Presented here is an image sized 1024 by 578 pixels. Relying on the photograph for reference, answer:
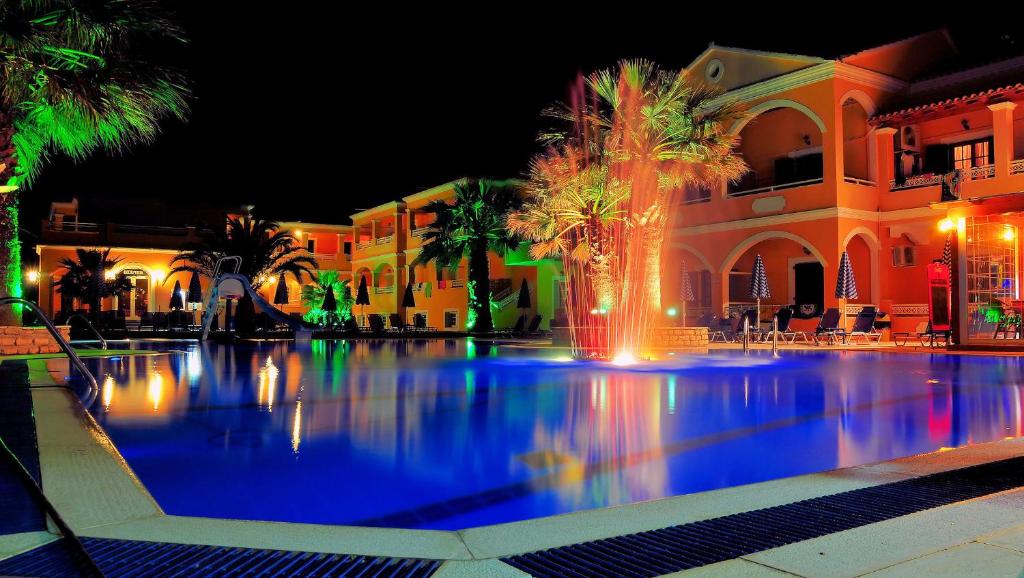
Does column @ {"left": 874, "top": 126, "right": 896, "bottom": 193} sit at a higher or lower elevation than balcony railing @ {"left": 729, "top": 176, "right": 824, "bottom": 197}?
higher

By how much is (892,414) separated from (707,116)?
38.4 ft

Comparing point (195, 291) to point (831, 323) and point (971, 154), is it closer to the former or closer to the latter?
point (831, 323)

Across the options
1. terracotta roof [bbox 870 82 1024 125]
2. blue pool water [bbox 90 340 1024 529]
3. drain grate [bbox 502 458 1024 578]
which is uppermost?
terracotta roof [bbox 870 82 1024 125]

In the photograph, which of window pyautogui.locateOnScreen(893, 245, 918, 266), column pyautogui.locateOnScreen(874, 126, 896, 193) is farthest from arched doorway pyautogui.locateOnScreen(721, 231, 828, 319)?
column pyautogui.locateOnScreen(874, 126, 896, 193)

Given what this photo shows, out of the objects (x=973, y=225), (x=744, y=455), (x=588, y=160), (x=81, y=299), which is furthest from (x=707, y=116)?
(x=81, y=299)

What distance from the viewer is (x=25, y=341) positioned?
1588 centimetres

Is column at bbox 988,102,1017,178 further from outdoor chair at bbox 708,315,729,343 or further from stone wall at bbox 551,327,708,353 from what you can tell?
stone wall at bbox 551,327,708,353

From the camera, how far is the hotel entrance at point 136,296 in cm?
4194

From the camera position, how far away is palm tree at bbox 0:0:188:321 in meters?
12.9

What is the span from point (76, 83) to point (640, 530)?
13.6 metres

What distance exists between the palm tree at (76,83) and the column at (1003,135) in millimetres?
19708

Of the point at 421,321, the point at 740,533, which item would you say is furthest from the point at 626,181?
the point at 421,321

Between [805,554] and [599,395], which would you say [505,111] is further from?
[805,554]

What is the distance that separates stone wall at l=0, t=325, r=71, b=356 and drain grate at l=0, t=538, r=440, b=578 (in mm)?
14197
